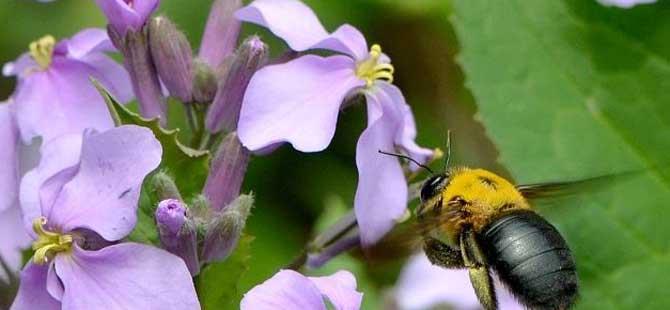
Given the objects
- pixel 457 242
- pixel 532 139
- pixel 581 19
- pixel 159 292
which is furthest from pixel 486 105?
pixel 159 292

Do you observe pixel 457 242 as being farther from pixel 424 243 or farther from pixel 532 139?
pixel 532 139

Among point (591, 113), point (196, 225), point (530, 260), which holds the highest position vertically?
point (196, 225)

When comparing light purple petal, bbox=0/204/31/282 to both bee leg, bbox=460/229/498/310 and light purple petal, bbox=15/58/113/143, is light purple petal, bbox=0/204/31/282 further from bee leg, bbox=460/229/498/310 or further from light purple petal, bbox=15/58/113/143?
bee leg, bbox=460/229/498/310

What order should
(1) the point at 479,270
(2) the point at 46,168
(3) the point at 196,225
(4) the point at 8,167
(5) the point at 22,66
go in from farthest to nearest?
(5) the point at 22,66
(4) the point at 8,167
(1) the point at 479,270
(2) the point at 46,168
(3) the point at 196,225

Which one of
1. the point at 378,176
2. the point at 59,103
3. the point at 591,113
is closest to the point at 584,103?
the point at 591,113

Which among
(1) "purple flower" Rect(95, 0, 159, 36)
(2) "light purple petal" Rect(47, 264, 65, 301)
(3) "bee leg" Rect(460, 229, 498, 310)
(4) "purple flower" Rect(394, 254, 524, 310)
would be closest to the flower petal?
(1) "purple flower" Rect(95, 0, 159, 36)

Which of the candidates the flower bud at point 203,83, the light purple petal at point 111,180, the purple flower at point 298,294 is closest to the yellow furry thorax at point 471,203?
the purple flower at point 298,294

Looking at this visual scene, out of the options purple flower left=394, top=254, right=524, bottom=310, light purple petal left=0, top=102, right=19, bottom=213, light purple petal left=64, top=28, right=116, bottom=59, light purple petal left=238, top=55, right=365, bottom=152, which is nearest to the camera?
light purple petal left=238, top=55, right=365, bottom=152

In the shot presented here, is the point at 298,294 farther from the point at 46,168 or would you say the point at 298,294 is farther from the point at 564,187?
the point at 564,187
